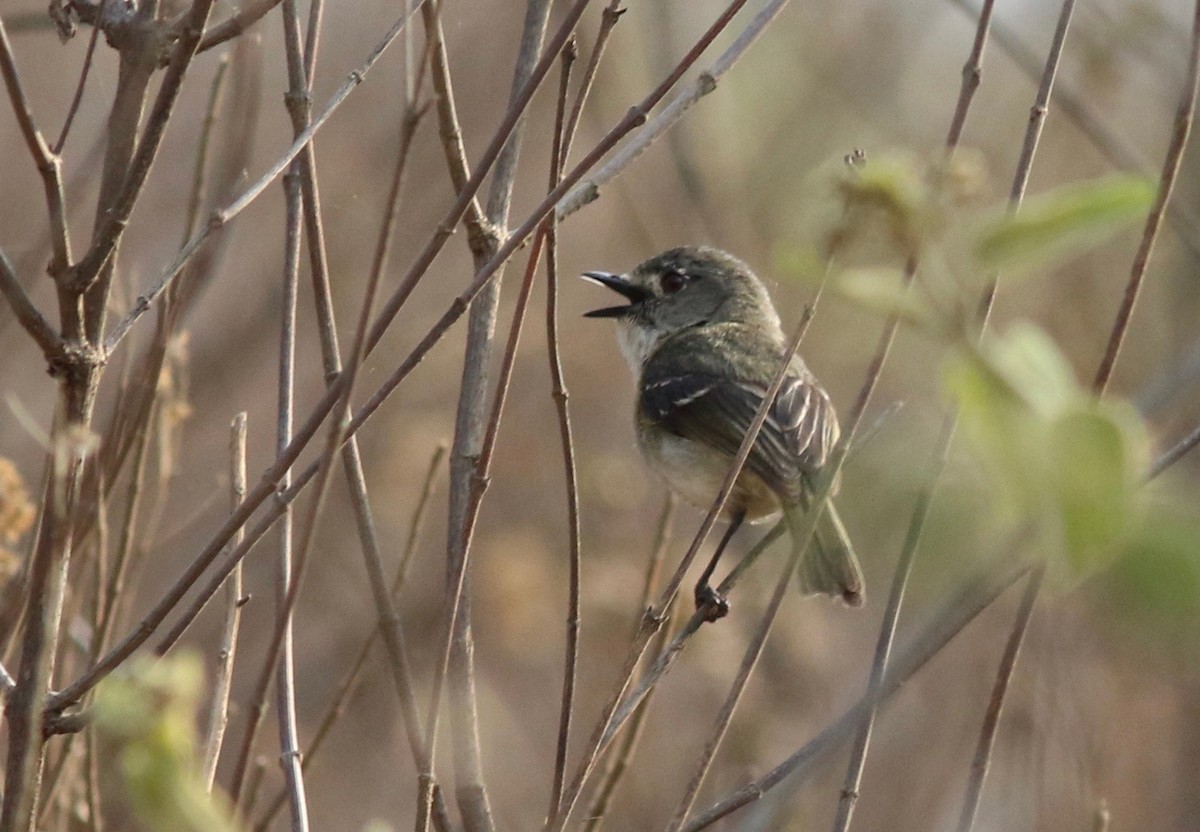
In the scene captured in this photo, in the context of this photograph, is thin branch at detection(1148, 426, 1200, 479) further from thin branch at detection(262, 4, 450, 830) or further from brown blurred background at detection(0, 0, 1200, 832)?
brown blurred background at detection(0, 0, 1200, 832)

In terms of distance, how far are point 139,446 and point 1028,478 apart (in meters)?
2.11

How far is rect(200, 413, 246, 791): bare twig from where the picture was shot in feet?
7.14

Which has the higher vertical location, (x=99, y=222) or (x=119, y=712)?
(x=99, y=222)

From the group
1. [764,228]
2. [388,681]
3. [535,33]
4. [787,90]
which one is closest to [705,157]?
[764,228]

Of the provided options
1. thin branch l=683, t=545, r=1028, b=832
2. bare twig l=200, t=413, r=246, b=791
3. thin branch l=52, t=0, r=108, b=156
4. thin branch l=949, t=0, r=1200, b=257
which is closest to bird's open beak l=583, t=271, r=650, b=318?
thin branch l=949, t=0, r=1200, b=257

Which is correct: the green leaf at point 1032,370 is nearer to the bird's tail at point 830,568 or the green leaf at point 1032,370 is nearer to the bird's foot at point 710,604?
→ the bird's foot at point 710,604

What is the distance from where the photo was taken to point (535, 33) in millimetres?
2627

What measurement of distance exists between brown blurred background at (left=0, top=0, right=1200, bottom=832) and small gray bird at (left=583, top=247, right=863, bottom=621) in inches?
25.6

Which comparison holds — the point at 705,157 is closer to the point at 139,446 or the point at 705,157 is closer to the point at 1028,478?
the point at 139,446

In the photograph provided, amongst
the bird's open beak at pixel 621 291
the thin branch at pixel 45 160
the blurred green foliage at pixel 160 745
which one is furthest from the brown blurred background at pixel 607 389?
the blurred green foliage at pixel 160 745

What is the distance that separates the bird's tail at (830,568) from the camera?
3.87 meters

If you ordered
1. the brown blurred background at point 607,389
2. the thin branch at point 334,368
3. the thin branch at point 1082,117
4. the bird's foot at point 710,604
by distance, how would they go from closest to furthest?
the thin branch at point 334,368
the bird's foot at point 710,604
the thin branch at point 1082,117
the brown blurred background at point 607,389

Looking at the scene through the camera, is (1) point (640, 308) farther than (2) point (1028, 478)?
Yes

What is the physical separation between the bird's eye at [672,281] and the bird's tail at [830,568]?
1482 millimetres
